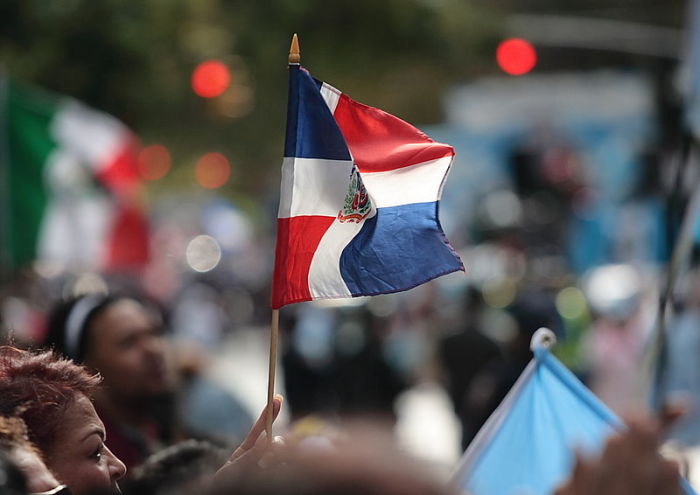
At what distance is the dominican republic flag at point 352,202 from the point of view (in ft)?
11.4

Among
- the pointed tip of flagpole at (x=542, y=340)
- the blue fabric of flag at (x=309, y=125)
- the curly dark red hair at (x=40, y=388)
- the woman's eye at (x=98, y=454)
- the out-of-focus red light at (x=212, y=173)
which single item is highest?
the blue fabric of flag at (x=309, y=125)

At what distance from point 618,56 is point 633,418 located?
33820 mm

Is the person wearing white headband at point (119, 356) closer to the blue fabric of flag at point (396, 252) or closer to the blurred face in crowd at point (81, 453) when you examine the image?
the blue fabric of flag at point (396, 252)

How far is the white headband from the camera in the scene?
4609mm

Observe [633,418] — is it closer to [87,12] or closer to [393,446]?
[393,446]

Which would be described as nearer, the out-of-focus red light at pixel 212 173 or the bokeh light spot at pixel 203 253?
the out-of-focus red light at pixel 212 173

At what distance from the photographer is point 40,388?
9.20 ft

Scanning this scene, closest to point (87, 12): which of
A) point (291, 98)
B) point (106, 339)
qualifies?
point (106, 339)

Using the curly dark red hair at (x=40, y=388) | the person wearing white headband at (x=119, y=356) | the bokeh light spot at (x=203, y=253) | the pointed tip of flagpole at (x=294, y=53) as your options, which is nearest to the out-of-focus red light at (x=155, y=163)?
the bokeh light spot at (x=203, y=253)

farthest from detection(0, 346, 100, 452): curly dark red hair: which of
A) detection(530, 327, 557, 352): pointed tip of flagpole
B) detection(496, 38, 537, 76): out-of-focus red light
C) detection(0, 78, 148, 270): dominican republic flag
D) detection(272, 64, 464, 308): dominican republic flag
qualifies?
detection(496, 38, 537, 76): out-of-focus red light

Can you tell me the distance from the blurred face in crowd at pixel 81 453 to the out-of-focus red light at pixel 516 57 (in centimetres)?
1476

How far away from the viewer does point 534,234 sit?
85.5 feet

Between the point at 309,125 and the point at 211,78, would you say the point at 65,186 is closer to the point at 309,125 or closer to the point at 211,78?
the point at 211,78

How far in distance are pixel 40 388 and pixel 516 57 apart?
49.5 feet
